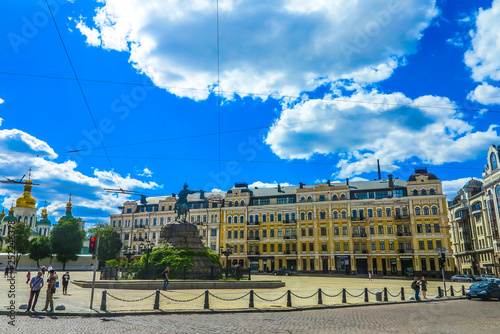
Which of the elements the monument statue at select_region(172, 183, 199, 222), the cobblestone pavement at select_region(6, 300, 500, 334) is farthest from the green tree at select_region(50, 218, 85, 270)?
the cobblestone pavement at select_region(6, 300, 500, 334)

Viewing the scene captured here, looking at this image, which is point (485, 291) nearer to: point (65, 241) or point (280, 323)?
point (280, 323)

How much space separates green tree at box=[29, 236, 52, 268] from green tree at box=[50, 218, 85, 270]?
106cm

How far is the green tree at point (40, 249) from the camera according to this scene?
67125 mm

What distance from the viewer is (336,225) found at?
6372 cm

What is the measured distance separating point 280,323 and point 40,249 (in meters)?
67.2

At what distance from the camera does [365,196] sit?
6384 cm

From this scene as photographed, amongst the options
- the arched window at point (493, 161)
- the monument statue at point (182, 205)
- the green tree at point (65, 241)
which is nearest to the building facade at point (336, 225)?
the arched window at point (493, 161)

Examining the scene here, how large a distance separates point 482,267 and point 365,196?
75.0 ft

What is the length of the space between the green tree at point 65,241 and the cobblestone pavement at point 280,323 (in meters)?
61.1

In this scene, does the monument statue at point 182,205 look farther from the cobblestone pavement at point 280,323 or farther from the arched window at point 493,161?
the arched window at point 493,161

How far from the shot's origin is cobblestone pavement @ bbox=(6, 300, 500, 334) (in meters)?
11.3

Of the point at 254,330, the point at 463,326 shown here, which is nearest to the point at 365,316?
the point at 463,326

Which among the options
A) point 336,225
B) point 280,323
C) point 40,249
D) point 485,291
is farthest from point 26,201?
point 485,291

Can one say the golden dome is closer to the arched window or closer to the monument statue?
the monument statue
